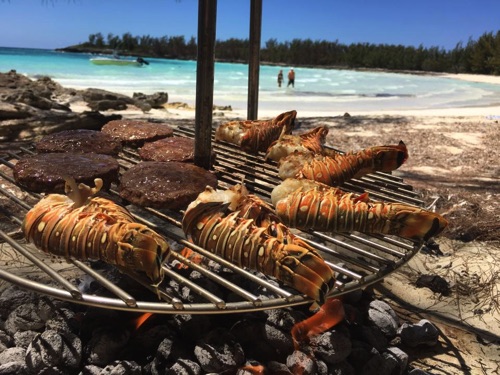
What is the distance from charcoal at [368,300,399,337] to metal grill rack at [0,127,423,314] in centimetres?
24

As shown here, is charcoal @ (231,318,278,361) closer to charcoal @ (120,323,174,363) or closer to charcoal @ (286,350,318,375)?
charcoal @ (286,350,318,375)

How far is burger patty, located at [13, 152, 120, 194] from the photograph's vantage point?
2881mm

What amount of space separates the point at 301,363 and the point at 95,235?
49.4 inches

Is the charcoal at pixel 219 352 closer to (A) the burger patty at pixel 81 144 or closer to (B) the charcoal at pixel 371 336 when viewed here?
(B) the charcoal at pixel 371 336

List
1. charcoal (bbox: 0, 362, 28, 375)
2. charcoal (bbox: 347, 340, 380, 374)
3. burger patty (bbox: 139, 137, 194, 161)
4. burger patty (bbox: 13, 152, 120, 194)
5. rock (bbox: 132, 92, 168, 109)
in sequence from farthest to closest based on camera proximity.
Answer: rock (bbox: 132, 92, 168, 109) → burger patty (bbox: 139, 137, 194, 161) → burger patty (bbox: 13, 152, 120, 194) → charcoal (bbox: 347, 340, 380, 374) → charcoal (bbox: 0, 362, 28, 375)

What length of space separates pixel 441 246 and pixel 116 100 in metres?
13.4

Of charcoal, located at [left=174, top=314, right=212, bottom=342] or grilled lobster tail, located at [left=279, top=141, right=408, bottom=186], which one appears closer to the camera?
charcoal, located at [left=174, top=314, right=212, bottom=342]

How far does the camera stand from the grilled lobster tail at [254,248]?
1.84 metres

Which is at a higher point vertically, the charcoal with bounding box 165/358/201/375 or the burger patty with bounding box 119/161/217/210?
the burger patty with bounding box 119/161/217/210

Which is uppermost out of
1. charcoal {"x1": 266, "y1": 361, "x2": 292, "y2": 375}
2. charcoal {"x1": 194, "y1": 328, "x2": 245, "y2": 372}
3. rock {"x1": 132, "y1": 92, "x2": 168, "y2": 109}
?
rock {"x1": 132, "y1": 92, "x2": 168, "y2": 109}

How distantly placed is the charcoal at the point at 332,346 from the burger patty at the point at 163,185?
117 centimetres

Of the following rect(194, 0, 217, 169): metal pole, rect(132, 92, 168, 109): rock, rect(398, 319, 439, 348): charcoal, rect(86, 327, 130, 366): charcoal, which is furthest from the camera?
rect(132, 92, 168, 109): rock

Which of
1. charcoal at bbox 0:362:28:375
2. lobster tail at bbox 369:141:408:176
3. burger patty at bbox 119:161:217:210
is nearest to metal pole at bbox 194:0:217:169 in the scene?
burger patty at bbox 119:161:217:210

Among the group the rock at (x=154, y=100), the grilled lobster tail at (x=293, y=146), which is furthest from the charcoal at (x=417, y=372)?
the rock at (x=154, y=100)
